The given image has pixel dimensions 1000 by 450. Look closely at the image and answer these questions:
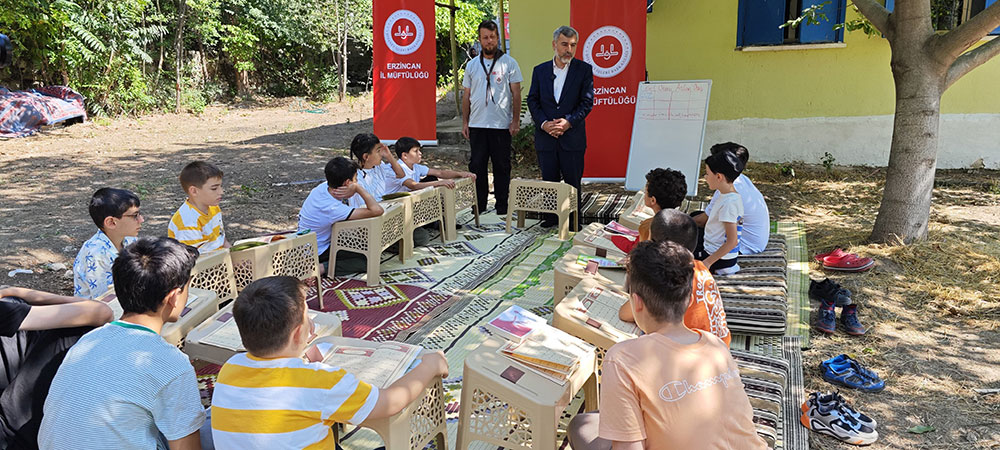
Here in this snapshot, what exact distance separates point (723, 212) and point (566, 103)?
2.44 metres

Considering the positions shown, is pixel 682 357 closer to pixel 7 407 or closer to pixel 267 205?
pixel 7 407

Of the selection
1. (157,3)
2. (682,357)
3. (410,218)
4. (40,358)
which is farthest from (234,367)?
(157,3)

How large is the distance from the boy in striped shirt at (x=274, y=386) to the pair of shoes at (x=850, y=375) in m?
2.73

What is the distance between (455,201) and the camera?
639cm

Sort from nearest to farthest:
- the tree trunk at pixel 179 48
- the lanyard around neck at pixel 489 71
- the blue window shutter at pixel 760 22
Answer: the lanyard around neck at pixel 489 71 → the blue window shutter at pixel 760 22 → the tree trunk at pixel 179 48

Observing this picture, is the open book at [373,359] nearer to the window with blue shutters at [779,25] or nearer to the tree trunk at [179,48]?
the window with blue shutters at [779,25]

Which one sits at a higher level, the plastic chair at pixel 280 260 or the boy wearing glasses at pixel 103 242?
the boy wearing glasses at pixel 103 242

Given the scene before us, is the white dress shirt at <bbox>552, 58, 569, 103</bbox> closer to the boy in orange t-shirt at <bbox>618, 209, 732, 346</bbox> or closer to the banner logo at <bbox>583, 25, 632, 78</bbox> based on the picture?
the banner logo at <bbox>583, 25, 632, 78</bbox>

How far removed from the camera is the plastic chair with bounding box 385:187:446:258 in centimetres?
556

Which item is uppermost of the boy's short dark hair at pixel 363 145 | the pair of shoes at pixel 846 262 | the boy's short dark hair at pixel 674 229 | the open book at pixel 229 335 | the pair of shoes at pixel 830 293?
the boy's short dark hair at pixel 363 145

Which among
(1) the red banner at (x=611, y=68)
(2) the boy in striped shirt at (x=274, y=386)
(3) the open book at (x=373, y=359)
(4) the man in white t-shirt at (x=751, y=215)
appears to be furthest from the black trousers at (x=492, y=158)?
(2) the boy in striped shirt at (x=274, y=386)

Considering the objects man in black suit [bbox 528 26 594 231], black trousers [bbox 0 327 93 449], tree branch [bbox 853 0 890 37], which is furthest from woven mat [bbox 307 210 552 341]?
tree branch [bbox 853 0 890 37]

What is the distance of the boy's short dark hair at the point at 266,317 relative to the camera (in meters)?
2.00

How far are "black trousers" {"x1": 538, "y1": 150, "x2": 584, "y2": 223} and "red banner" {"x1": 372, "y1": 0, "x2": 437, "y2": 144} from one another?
245 centimetres
